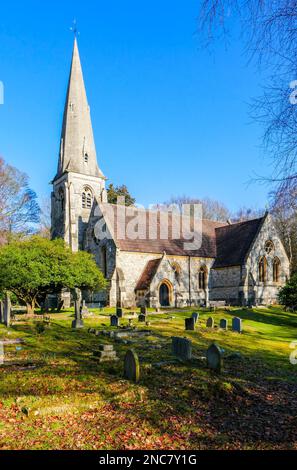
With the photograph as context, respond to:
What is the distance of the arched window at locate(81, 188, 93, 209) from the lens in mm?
38219

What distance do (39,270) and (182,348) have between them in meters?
13.4

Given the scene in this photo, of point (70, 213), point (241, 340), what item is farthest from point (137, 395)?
point (70, 213)

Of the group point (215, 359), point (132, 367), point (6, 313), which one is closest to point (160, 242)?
point (6, 313)

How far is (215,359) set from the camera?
907 cm

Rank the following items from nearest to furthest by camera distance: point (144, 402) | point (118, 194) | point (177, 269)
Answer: point (144, 402), point (177, 269), point (118, 194)

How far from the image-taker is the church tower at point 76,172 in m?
37.0

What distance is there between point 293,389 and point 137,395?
408 cm

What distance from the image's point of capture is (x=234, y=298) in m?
32.2

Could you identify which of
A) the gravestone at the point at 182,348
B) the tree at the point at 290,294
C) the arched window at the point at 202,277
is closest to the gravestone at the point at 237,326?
the gravestone at the point at 182,348

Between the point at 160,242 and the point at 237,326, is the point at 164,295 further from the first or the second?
the point at 237,326

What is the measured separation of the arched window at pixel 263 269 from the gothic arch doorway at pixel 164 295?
937 centimetres

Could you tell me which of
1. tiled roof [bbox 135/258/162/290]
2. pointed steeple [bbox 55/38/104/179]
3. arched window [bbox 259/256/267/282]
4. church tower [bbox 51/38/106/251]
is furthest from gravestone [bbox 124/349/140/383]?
pointed steeple [bbox 55/38/104/179]

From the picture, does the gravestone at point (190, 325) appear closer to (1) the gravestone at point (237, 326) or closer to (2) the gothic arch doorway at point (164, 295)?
(1) the gravestone at point (237, 326)

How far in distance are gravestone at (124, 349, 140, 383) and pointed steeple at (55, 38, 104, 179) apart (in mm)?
32118
